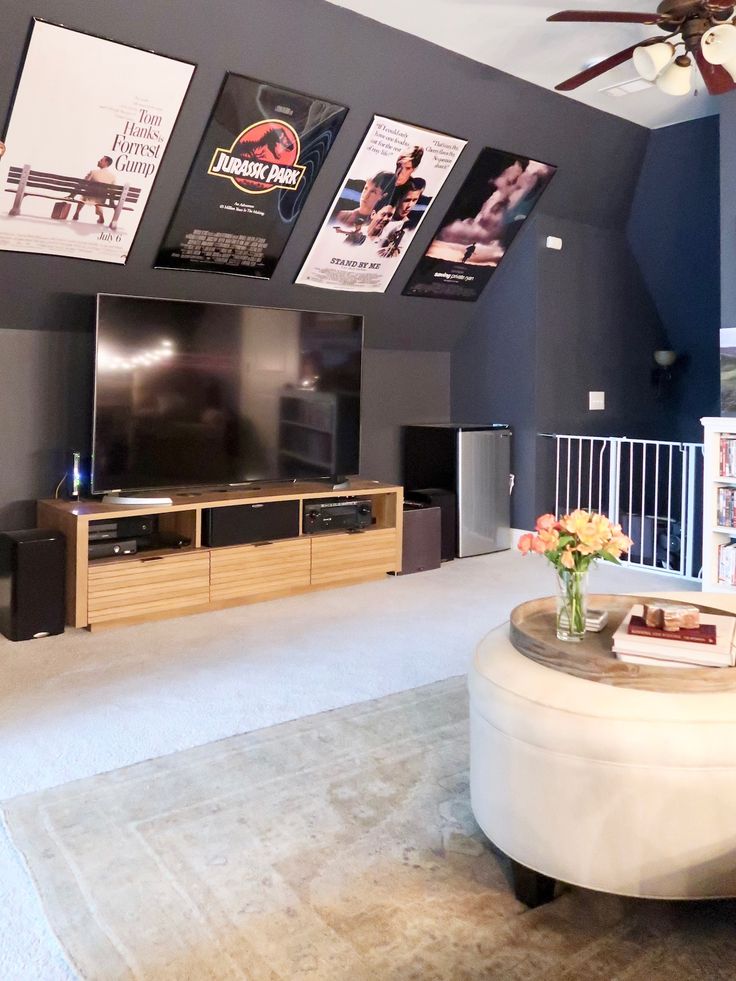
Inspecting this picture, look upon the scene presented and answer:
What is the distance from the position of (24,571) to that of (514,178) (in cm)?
379

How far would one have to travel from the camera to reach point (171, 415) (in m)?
4.46

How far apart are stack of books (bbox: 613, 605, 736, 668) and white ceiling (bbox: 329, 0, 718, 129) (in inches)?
124

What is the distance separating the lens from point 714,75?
3596mm

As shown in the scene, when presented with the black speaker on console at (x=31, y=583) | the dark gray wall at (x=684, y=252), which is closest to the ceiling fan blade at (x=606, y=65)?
the dark gray wall at (x=684, y=252)

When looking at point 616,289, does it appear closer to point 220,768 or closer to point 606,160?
point 606,160

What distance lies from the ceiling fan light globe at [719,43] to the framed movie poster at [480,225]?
6.00 feet

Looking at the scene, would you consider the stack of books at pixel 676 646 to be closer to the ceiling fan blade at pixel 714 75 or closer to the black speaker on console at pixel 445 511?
the ceiling fan blade at pixel 714 75

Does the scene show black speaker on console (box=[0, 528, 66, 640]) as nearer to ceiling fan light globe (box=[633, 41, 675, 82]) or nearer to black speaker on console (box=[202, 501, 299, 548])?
black speaker on console (box=[202, 501, 299, 548])

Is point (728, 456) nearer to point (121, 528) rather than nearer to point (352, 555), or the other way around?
point (352, 555)

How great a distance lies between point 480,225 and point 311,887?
15.1 ft

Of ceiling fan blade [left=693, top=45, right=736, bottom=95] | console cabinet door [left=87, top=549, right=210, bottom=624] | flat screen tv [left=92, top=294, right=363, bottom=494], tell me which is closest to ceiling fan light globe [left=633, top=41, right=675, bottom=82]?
ceiling fan blade [left=693, top=45, right=736, bottom=95]

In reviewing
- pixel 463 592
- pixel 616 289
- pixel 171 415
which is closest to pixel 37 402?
pixel 171 415

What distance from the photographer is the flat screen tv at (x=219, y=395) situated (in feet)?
14.0

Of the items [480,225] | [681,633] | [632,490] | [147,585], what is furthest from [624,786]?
[632,490]
